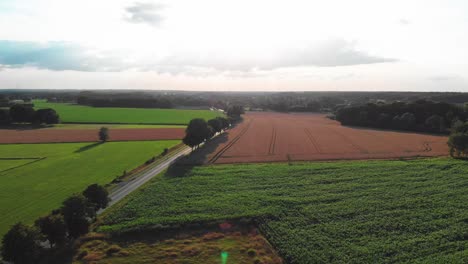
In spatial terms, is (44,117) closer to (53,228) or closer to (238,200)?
(53,228)

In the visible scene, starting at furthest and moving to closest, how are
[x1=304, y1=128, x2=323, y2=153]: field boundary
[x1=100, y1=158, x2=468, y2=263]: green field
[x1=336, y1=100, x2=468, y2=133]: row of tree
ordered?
1. [x1=336, y1=100, x2=468, y2=133]: row of tree
2. [x1=304, y1=128, x2=323, y2=153]: field boundary
3. [x1=100, y1=158, x2=468, y2=263]: green field

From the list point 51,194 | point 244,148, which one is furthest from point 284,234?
point 244,148

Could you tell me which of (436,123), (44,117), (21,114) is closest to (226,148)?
(436,123)

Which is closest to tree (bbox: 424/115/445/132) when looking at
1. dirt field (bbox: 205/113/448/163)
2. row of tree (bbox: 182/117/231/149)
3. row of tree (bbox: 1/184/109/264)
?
dirt field (bbox: 205/113/448/163)

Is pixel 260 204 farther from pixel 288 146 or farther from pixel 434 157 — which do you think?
pixel 434 157

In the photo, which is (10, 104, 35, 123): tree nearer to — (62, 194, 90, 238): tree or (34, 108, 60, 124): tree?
(34, 108, 60, 124): tree

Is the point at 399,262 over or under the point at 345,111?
under
